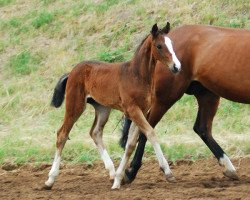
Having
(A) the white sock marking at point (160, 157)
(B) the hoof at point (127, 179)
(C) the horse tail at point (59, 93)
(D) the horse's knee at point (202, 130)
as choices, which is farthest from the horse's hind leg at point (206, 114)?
(C) the horse tail at point (59, 93)

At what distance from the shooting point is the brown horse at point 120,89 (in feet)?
26.7

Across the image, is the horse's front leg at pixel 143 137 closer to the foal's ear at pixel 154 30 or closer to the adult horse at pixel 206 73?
the adult horse at pixel 206 73

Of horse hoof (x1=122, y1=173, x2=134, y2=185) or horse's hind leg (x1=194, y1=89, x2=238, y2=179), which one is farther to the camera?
horse's hind leg (x1=194, y1=89, x2=238, y2=179)

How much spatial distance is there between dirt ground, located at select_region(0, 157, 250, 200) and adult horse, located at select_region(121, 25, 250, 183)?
1.30 feet

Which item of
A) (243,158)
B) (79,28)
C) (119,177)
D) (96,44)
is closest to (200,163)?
(243,158)

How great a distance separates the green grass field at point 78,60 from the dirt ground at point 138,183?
524 mm

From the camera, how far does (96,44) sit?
1827 cm

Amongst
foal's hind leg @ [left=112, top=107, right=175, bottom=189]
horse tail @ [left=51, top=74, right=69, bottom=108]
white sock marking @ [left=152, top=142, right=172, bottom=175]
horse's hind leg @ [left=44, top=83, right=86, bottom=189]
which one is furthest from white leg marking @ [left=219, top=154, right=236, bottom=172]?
horse tail @ [left=51, top=74, right=69, bottom=108]

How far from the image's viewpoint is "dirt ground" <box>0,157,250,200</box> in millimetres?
7855

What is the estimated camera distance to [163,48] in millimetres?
8000

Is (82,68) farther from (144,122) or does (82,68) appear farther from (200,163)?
(200,163)

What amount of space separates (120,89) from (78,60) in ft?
30.7

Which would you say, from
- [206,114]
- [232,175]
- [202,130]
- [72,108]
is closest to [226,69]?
[206,114]

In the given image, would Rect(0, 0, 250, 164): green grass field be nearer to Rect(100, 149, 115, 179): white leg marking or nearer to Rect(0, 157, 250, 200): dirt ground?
Rect(0, 157, 250, 200): dirt ground
